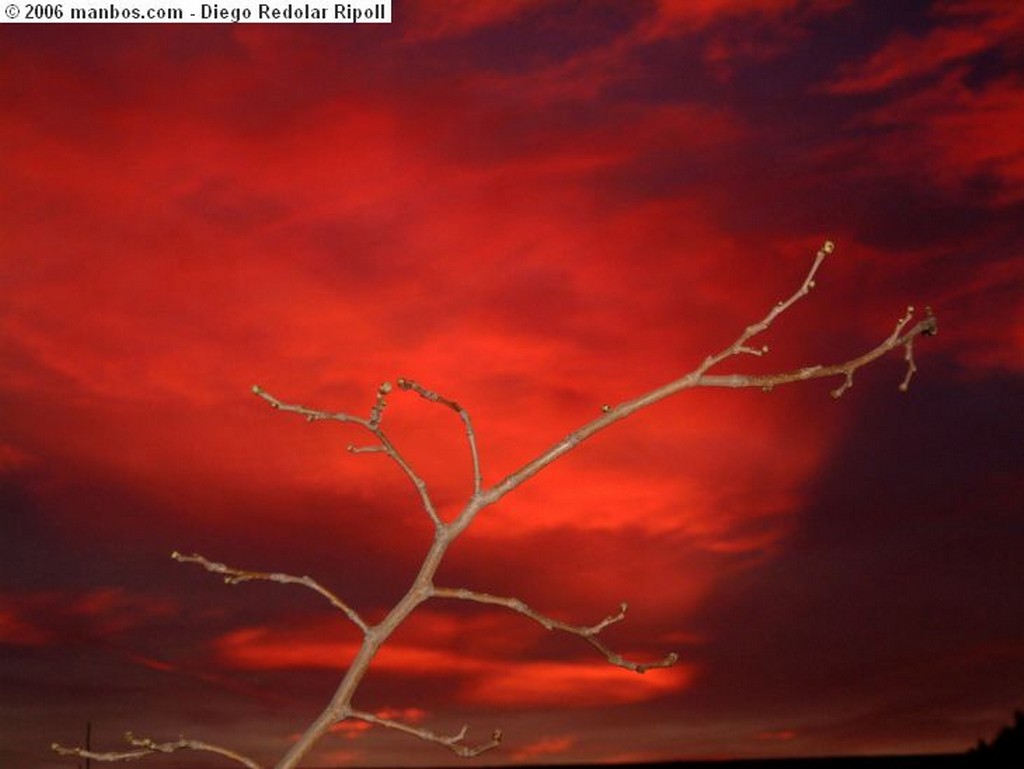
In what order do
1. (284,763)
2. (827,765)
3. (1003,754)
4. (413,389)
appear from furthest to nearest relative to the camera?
(827,765) → (1003,754) → (413,389) → (284,763)

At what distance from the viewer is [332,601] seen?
10.5 feet

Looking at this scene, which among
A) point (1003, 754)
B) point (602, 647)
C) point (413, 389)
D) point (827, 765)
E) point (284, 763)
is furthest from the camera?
point (827, 765)

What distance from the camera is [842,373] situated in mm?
3096

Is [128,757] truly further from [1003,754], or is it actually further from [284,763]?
[1003,754]

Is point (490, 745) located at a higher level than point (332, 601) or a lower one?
lower

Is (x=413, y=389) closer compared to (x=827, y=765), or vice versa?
(x=413, y=389)

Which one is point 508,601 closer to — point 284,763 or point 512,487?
point 512,487

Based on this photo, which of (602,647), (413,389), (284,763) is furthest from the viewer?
(602,647)

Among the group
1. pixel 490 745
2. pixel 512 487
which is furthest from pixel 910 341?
pixel 490 745

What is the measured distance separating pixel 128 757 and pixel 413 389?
1409 millimetres

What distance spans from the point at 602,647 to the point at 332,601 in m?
0.86

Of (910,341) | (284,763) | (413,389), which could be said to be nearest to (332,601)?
(284,763)

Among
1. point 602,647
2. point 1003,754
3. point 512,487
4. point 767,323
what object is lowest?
point 1003,754

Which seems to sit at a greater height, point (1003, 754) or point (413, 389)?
point (413, 389)
